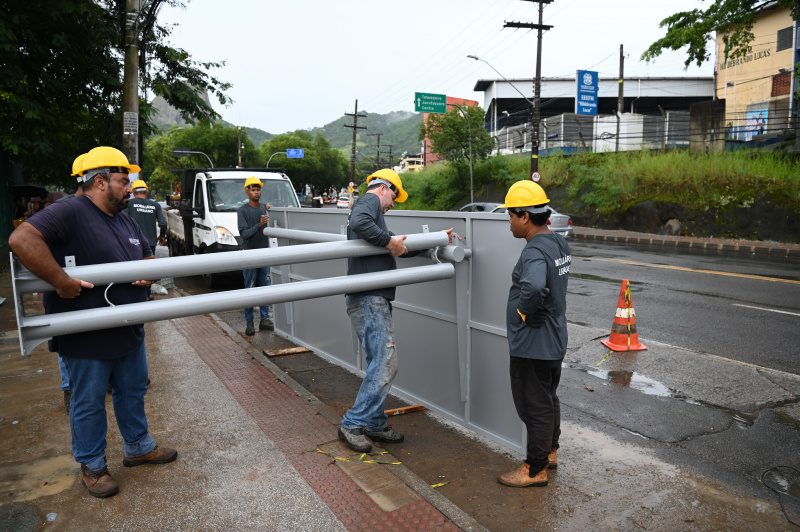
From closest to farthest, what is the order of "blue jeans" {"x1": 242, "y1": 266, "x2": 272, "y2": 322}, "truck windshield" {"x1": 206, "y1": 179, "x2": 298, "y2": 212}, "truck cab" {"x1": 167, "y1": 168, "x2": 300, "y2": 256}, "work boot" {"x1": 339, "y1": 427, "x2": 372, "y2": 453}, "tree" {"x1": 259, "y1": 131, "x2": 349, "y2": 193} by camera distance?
"work boot" {"x1": 339, "y1": 427, "x2": 372, "y2": 453}
"blue jeans" {"x1": 242, "y1": 266, "x2": 272, "y2": 322}
"truck cab" {"x1": 167, "y1": 168, "x2": 300, "y2": 256}
"truck windshield" {"x1": 206, "y1": 179, "x2": 298, "y2": 212}
"tree" {"x1": 259, "y1": 131, "x2": 349, "y2": 193}

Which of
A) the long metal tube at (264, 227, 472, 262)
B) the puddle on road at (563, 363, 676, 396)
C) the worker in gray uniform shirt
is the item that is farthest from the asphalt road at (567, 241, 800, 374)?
the worker in gray uniform shirt

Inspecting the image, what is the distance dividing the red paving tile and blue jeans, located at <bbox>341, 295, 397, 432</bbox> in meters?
0.36

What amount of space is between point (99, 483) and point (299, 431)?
4.73 feet

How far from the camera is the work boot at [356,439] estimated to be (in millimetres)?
4195

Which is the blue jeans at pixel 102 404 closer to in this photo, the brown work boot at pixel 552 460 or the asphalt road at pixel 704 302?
the brown work boot at pixel 552 460

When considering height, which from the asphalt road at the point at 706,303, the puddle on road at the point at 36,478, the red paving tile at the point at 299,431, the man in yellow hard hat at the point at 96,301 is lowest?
the asphalt road at the point at 706,303

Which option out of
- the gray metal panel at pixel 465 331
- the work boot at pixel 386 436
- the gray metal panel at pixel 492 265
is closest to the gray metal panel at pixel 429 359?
the gray metal panel at pixel 465 331

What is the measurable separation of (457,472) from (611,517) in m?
1.03

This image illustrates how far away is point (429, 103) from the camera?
3741 centimetres

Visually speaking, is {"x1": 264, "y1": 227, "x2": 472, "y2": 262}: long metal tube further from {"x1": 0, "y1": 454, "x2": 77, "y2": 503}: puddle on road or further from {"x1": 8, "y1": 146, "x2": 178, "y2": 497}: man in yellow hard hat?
{"x1": 0, "y1": 454, "x2": 77, "y2": 503}: puddle on road

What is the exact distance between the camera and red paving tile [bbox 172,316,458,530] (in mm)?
3340

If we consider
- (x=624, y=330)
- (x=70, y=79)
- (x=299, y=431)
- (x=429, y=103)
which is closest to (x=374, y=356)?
(x=299, y=431)

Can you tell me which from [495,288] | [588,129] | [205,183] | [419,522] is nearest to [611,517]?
[419,522]

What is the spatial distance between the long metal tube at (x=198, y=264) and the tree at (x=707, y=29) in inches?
839
